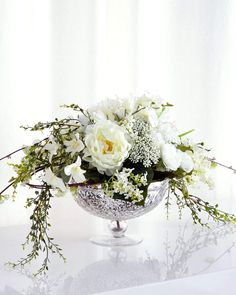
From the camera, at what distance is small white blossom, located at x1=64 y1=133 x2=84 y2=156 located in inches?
43.6

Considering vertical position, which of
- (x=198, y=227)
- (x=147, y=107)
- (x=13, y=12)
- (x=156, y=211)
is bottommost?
(x=156, y=211)

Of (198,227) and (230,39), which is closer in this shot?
(198,227)

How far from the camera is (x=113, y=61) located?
86.0 inches

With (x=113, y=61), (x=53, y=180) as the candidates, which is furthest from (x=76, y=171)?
(x=113, y=61)

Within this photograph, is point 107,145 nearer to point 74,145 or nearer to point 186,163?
point 74,145

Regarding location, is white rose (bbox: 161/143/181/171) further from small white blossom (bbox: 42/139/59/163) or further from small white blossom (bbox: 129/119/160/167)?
small white blossom (bbox: 42/139/59/163)

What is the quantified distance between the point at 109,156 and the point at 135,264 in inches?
9.1

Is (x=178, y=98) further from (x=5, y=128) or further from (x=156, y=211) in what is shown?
(x=5, y=128)

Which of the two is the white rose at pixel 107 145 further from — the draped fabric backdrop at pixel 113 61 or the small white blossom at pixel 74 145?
the draped fabric backdrop at pixel 113 61

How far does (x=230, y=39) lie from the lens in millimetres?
2496

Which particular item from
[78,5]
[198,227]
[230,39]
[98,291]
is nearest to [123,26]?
[78,5]

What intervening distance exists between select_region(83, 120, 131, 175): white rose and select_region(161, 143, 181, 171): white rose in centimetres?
9

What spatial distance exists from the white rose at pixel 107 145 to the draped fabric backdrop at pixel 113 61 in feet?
2.21

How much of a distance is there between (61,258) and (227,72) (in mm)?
1543
